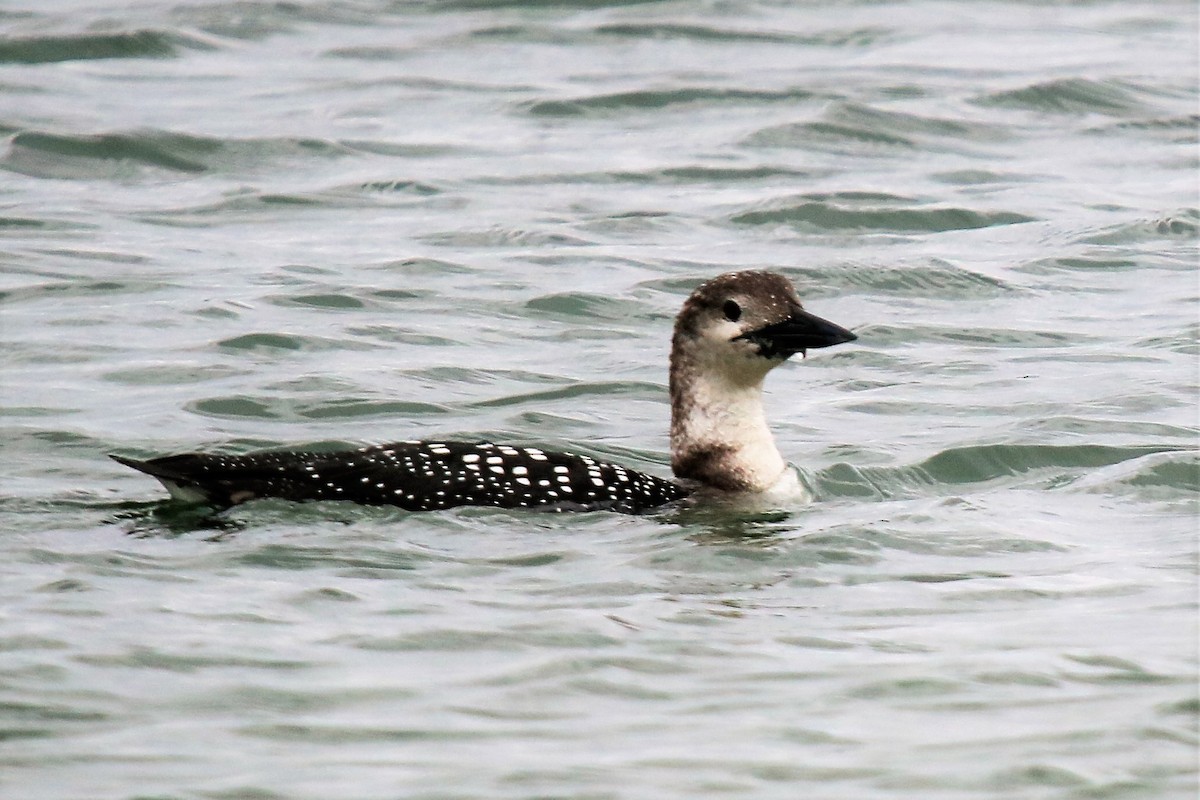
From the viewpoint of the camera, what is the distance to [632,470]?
7.38m

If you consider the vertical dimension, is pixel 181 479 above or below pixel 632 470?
above

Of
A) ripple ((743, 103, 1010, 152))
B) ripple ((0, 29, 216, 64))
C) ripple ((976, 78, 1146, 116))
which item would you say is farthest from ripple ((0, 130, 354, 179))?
ripple ((976, 78, 1146, 116))

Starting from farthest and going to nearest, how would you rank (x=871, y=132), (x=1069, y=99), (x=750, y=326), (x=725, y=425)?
1. (x=1069, y=99)
2. (x=871, y=132)
3. (x=725, y=425)
4. (x=750, y=326)

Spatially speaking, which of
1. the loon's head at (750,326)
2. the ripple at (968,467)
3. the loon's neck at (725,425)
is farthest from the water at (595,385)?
the loon's head at (750,326)

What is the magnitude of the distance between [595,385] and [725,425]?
1.95 m

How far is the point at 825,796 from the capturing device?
4.82 metres

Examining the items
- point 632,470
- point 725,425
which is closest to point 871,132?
point 725,425

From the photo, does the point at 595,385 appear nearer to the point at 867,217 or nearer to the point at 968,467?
the point at 968,467

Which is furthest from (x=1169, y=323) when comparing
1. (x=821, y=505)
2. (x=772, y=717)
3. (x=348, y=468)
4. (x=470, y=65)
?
(x=470, y=65)

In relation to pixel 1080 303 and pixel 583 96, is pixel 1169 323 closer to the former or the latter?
pixel 1080 303

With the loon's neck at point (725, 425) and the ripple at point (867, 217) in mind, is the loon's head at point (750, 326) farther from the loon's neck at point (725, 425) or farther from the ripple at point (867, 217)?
the ripple at point (867, 217)

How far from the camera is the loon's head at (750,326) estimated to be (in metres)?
7.24

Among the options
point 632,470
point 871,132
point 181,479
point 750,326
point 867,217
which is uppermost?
point 871,132

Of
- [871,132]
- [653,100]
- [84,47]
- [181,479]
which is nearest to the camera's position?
[181,479]
